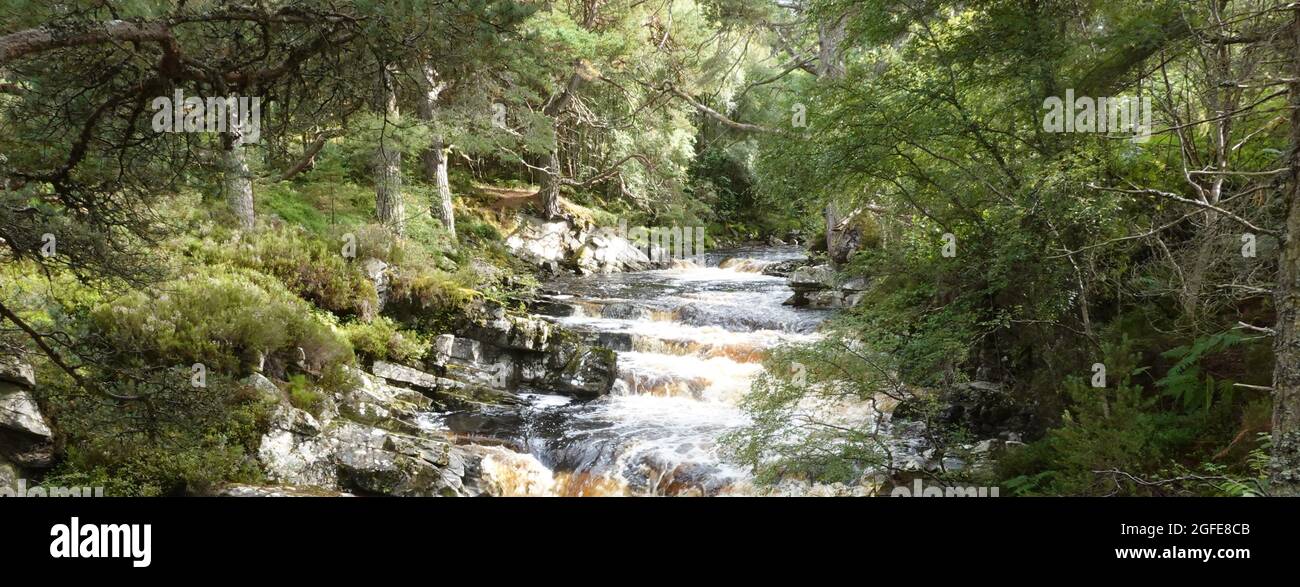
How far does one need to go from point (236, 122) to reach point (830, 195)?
6317 mm

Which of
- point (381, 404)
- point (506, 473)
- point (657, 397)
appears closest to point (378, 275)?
point (381, 404)

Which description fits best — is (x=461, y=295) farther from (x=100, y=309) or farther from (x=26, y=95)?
(x=26, y=95)

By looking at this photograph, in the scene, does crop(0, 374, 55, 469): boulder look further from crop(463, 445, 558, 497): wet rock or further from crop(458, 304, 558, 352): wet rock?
crop(458, 304, 558, 352): wet rock

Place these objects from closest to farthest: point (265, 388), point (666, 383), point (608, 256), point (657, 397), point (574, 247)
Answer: point (265, 388)
point (657, 397)
point (666, 383)
point (574, 247)
point (608, 256)

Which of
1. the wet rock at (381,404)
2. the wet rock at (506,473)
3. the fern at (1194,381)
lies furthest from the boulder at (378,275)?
the fern at (1194,381)

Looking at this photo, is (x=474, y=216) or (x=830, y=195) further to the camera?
(x=474, y=216)

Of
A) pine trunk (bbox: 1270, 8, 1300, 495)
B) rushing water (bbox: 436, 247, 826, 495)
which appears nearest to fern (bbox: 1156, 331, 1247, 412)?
pine trunk (bbox: 1270, 8, 1300, 495)

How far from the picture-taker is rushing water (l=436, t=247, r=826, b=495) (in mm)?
8117

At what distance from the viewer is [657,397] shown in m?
10.6

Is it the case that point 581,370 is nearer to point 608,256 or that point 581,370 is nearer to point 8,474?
point 8,474

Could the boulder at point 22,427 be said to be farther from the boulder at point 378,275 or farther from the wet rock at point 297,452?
the boulder at point 378,275

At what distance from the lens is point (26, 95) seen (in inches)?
174
